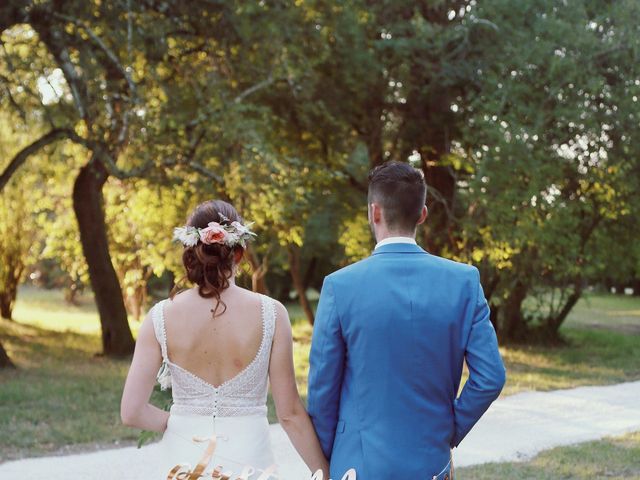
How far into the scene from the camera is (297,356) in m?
17.8

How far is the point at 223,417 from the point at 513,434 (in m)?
6.36

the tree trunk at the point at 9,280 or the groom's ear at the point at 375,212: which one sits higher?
the groom's ear at the point at 375,212

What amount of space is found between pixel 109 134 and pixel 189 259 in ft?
34.9

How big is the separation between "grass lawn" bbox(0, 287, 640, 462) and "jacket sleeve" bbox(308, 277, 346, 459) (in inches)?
225

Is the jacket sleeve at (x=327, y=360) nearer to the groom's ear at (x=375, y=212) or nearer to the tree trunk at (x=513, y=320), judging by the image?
the groom's ear at (x=375, y=212)

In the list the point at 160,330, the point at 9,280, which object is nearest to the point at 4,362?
the point at 9,280

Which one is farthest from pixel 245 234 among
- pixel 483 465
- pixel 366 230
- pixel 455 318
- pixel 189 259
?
pixel 366 230

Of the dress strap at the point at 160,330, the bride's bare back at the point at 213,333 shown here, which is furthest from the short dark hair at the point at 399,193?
the dress strap at the point at 160,330

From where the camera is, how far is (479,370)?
131 inches

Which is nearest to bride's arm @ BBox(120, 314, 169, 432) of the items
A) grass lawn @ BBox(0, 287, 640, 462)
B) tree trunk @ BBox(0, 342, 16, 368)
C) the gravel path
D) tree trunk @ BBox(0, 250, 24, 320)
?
the gravel path

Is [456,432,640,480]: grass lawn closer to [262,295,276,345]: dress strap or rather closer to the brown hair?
[262,295,276,345]: dress strap

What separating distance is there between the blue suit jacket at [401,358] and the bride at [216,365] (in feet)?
0.98

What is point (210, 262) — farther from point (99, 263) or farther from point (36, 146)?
point (99, 263)

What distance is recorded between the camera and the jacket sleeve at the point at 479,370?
10.9 ft
